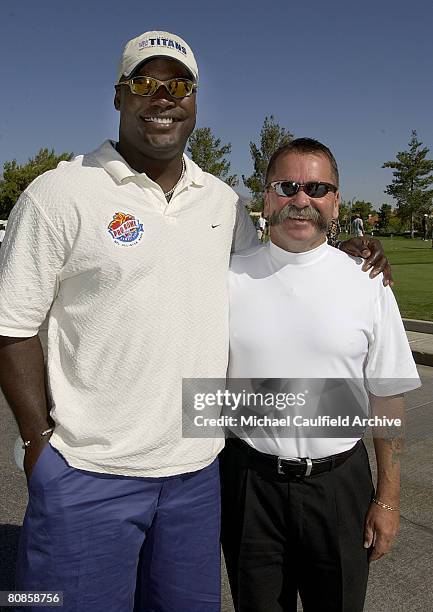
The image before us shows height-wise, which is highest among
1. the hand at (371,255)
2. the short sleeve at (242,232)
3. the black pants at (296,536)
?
the short sleeve at (242,232)

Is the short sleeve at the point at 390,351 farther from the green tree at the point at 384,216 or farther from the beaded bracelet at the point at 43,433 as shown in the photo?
the green tree at the point at 384,216

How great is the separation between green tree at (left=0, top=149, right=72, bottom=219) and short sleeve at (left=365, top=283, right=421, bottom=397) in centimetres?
4472

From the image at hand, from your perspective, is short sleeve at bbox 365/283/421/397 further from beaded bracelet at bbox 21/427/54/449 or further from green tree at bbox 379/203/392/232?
green tree at bbox 379/203/392/232

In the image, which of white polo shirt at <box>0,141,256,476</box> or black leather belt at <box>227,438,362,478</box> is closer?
white polo shirt at <box>0,141,256,476</box>

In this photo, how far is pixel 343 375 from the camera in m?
2.22

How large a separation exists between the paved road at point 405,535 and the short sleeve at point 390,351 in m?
1.57

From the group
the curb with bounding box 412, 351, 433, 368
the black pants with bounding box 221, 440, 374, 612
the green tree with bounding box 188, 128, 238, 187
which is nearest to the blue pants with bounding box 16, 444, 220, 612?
the black pants with bounding box 221, 440, 374, 612

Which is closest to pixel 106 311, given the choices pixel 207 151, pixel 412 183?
pixel 207 151

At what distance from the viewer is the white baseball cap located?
7.07 feet

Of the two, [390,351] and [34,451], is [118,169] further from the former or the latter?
[390,351]

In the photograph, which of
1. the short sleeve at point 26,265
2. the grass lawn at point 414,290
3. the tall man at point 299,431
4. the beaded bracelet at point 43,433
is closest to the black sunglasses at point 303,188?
the tall man at point 299,431

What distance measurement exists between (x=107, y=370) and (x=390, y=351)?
103cm

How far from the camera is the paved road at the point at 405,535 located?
3.17 meters

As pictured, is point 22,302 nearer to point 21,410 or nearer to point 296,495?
point 21,410
